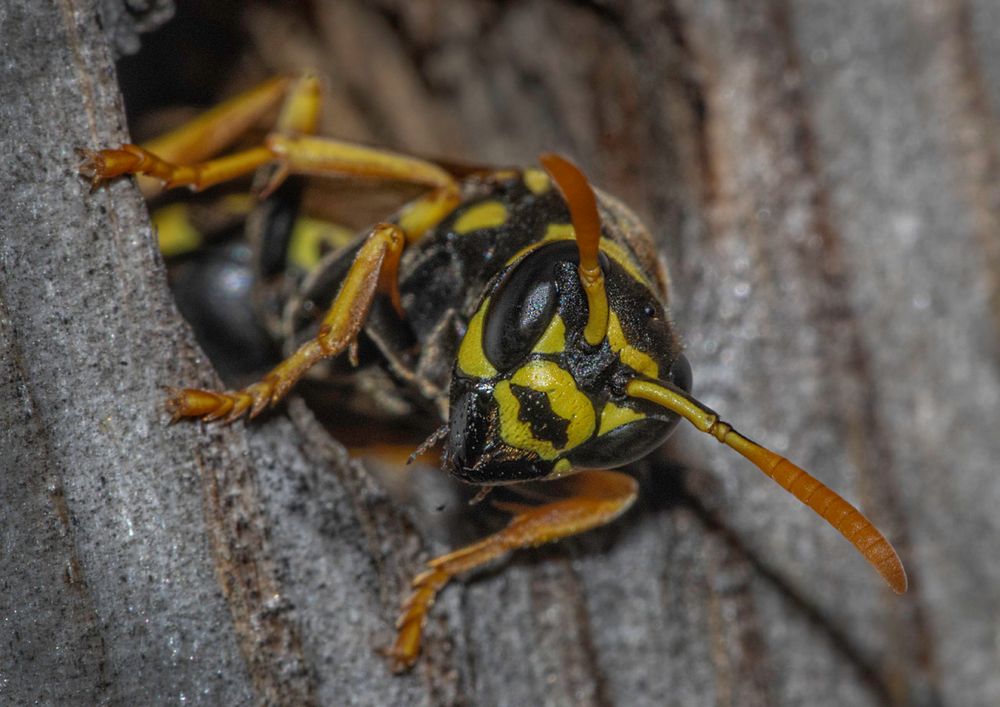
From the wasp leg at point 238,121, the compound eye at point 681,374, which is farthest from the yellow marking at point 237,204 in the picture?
the compound eye at point 681,374

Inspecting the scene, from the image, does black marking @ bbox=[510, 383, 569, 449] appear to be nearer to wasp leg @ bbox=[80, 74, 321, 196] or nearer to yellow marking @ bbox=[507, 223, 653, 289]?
yellow marking @ bbox=[507, 223, 653, 289]

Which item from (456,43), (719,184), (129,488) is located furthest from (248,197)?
(129,488)

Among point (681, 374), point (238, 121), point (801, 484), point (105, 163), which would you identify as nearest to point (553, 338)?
point (681, 374)

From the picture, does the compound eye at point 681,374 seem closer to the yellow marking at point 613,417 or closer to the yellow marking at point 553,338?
the yellow marking at point 613,417

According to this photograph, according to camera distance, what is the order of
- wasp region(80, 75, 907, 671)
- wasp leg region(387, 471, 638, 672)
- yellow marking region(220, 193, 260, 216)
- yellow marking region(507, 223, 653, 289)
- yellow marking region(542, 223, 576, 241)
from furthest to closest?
yellow marking region(220, 193, 260, 216) → yellow marking region(542, 223, 576, 241) → yellow marking region(507, 223, 653, 289) → wasp leg region(387, 471, 638, 672) → wasp region(80, 75, 907, 671)

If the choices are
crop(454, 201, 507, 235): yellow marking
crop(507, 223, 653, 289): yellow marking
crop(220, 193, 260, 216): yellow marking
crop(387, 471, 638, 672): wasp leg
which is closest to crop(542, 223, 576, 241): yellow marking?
crop(507, 223, 653, 289): yellow marking

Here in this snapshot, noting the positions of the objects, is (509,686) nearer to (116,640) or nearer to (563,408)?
(563,408)

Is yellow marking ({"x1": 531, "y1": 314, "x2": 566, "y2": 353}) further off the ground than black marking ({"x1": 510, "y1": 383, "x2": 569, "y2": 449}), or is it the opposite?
yellow marking ({"x1": 531, "y1": 314, "x2": 566, "y2": 353})
